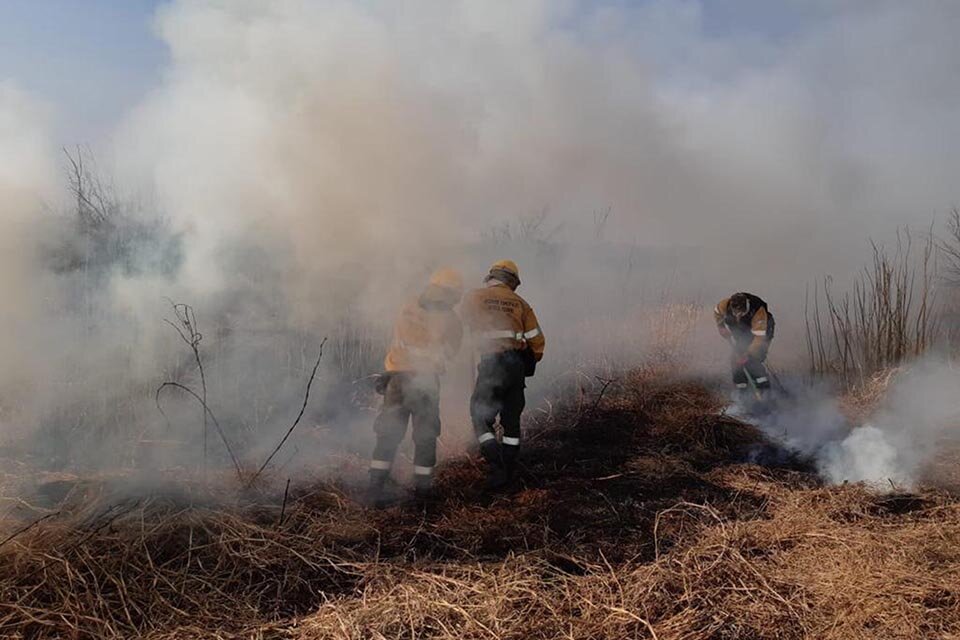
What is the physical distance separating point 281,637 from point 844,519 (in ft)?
13.8

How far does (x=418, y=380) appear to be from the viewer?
5797 mm

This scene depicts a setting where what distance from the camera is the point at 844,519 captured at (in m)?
4.97

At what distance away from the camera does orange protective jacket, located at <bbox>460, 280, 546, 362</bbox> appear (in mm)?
6125

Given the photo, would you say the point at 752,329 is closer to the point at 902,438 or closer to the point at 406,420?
the point at 902,438

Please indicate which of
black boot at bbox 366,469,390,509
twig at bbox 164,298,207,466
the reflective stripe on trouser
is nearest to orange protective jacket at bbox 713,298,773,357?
the reflective stripe on trouser

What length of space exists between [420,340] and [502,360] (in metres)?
0.83

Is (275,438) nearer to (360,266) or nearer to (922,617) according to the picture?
(360,266)

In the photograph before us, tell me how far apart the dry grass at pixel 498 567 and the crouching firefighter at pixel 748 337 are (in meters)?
3.20

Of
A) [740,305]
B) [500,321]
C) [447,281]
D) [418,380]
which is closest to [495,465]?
[418,380]

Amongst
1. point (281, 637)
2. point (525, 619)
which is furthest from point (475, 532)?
point (281, 637)

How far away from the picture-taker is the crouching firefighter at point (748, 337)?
346 inches

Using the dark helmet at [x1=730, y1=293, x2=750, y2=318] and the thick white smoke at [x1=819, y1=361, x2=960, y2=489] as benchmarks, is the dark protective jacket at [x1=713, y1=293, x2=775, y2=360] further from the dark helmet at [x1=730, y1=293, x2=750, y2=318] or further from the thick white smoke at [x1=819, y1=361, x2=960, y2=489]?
the thick white smoke at [x1=819, y1=361, x2=960, y2=489]

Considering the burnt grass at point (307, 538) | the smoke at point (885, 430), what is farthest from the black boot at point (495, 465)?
the smoke at point (885, 430)

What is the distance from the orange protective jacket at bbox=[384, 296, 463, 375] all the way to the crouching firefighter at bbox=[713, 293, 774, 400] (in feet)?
16.3
